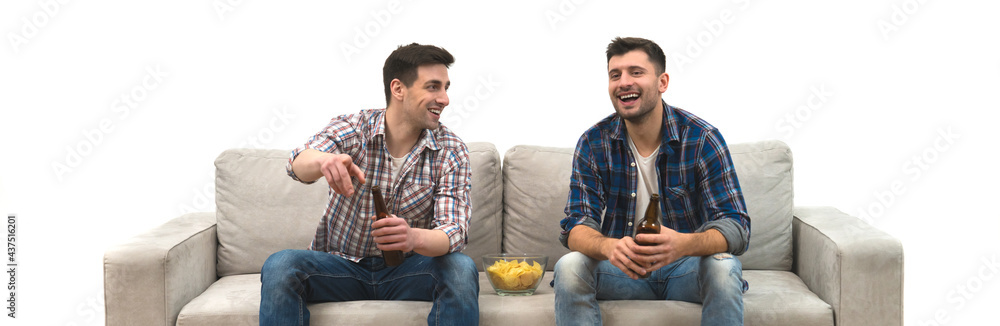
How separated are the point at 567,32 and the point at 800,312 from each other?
142 centimetres

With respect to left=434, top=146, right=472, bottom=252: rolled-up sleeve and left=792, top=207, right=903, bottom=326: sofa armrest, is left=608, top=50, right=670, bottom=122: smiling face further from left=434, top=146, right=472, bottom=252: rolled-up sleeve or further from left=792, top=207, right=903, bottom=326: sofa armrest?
left=792, top=207, right=903, bottom=326: sofa armrest

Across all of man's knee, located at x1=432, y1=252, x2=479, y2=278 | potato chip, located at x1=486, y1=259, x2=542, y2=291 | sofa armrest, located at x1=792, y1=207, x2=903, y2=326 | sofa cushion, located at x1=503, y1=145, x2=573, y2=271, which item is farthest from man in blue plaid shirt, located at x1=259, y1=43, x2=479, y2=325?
sofa armrest, located at x1=792, y1=207, x2=903, y2=326

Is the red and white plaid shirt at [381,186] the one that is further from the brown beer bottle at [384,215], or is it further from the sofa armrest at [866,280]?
the sofa armrest at [866,280]

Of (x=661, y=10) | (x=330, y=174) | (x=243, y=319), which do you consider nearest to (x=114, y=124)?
(x=243, y=319)

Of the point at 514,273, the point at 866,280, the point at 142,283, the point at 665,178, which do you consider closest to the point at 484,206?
the point at 514,273

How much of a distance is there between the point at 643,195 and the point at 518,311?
0.51m

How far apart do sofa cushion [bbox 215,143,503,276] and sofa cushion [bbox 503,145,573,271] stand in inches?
1.8

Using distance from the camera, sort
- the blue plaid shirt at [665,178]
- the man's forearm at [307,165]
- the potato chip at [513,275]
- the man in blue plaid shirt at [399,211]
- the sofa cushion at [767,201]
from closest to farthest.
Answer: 1. the man's forearm at [307,165]
2. the man in blue plaid shirt at [399,211]
3. the blue plaid shirt at [665,178]
4. the potato chip at [513,275]
5. the sofa cushion at [767,201]

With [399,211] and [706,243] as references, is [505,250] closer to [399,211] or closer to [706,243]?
[399,211]

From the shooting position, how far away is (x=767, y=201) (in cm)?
270

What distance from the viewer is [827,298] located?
2.29m

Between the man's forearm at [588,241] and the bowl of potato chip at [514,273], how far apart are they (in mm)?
200

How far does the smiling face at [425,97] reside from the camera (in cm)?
229

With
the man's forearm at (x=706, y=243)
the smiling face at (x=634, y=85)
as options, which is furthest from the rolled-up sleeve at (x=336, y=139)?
the man's forearm at (x=706, y=243)
